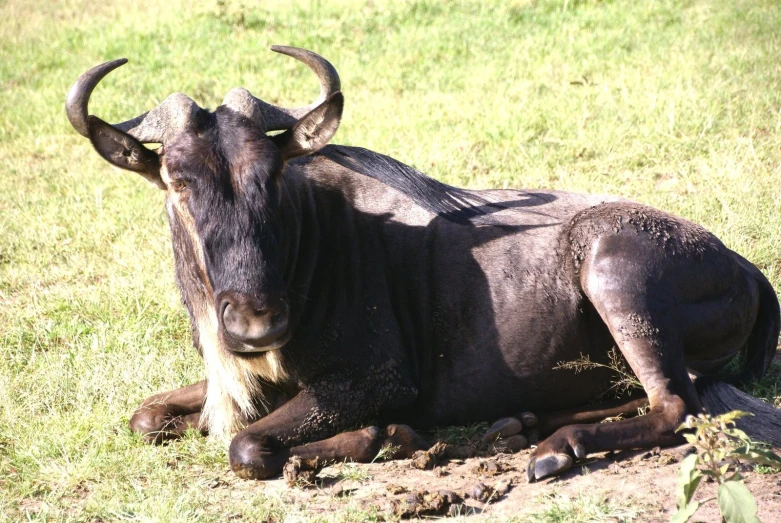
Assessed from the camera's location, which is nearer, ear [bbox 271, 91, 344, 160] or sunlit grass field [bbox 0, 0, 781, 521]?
ear [bbox 271, 91, 344, 160]

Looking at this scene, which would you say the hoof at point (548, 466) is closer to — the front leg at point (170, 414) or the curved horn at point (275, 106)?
the front leg at point (170, 414)

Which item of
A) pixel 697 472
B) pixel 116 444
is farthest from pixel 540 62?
pixel 697 472

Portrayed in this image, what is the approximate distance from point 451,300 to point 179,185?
1545 millimetres

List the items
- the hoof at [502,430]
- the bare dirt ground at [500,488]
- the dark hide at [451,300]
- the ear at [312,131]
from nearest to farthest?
the bare dirt ground at [500,488] < the dark hide at [451,300] < the ear at [312,131] < the hoof at [502,430]

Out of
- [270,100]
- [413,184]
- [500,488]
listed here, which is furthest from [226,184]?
[270,100]

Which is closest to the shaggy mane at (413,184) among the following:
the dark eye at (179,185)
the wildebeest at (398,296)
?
the wildebeest at (398,296)

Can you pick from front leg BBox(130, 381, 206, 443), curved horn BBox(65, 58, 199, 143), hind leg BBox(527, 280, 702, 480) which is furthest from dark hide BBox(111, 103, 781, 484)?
front leg BBox(130, 381, 206, 443)

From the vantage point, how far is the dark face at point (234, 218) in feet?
13.7

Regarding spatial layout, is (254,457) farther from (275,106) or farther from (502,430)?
(275,106)

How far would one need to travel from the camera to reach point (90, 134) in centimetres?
451

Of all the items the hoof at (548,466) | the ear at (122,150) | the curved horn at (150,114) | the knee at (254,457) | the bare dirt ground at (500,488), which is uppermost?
the curved horn at (150,114)

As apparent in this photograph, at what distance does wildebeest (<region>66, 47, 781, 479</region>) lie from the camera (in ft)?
14.5

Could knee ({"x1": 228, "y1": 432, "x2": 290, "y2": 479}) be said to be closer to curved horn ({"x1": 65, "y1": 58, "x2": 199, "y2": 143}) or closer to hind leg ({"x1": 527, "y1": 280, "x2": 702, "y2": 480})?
hind leg ({"x1": 527, "y1": 280, "x2": 702, "y2": 480})

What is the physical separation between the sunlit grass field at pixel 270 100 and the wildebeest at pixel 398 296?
44cm
